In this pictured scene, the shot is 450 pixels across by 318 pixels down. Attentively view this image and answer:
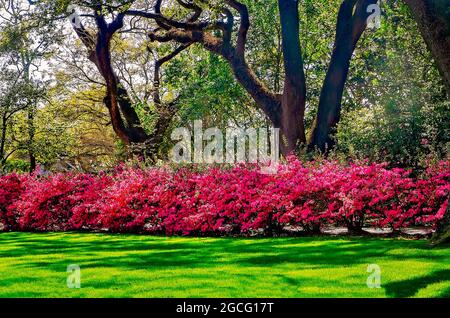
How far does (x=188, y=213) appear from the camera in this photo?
40.8 ft

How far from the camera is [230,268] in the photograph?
295 inches

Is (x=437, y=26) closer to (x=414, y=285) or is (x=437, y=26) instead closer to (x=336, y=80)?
(x=414, y=285)

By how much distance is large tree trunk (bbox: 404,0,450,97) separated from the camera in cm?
853

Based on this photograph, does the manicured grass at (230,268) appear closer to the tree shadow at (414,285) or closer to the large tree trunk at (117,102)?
the tree shadow at (414,285)

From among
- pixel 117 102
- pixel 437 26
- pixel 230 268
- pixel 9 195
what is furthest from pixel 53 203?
pixel 437 26

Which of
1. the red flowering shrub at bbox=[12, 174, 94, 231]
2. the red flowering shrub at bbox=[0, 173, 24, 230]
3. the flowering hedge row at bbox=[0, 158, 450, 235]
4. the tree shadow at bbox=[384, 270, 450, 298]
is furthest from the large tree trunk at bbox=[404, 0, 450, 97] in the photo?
the red flowering shrub at bbox=[0, 173, 24, 230]

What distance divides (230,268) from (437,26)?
4.50 metres

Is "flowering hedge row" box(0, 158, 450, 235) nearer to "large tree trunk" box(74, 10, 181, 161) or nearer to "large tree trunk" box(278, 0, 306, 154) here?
"large tree trunk" box(74, 10, 181, 161)

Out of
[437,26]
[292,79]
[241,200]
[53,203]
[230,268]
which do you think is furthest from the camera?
[292,79]

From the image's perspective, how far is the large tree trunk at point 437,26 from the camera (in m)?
8.53

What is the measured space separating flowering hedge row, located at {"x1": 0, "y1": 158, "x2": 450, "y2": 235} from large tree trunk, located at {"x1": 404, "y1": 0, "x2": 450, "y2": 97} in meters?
2.47

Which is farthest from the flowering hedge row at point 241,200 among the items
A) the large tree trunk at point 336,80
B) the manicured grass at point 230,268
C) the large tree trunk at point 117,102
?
the large tree trunk at point 336,80

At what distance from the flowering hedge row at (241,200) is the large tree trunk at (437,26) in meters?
2.47
